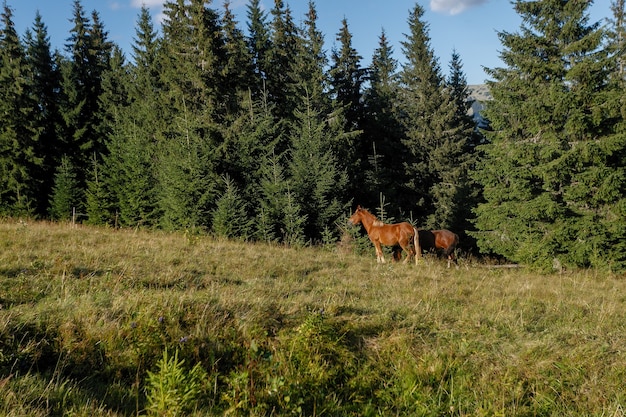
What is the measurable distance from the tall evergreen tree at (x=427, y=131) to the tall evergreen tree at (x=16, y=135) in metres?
29.8

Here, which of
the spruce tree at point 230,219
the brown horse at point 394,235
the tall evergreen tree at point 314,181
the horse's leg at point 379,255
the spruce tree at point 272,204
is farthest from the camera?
the tall evergreen tree at point 314,181

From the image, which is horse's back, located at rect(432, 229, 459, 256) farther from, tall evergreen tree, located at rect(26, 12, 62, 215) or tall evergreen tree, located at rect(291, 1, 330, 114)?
tall evergreen tree, located at rect(26, 12, 62, 215)

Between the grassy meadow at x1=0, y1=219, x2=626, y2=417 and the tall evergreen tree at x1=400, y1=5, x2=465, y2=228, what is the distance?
2349cm

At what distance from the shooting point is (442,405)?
3.70m

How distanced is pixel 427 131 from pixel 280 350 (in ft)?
94.7

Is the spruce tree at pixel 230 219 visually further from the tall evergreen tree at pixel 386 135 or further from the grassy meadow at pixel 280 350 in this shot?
the tall evergreen tree at pixel 386 135

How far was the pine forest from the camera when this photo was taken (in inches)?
606

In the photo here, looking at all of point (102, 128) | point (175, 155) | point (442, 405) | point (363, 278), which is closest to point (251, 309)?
point (442, 405)

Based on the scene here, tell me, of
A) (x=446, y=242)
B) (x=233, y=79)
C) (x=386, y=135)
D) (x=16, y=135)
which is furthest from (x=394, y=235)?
(x=16, y=135)

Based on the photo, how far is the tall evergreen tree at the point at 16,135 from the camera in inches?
1118

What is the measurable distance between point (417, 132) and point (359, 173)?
287 inches

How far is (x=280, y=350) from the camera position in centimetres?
437

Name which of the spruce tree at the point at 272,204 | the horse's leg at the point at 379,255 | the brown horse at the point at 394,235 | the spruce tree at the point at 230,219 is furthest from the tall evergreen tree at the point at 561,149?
the spruce tree at the point at 230,219

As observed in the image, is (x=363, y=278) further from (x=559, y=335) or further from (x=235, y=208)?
(x=235, y=208)
